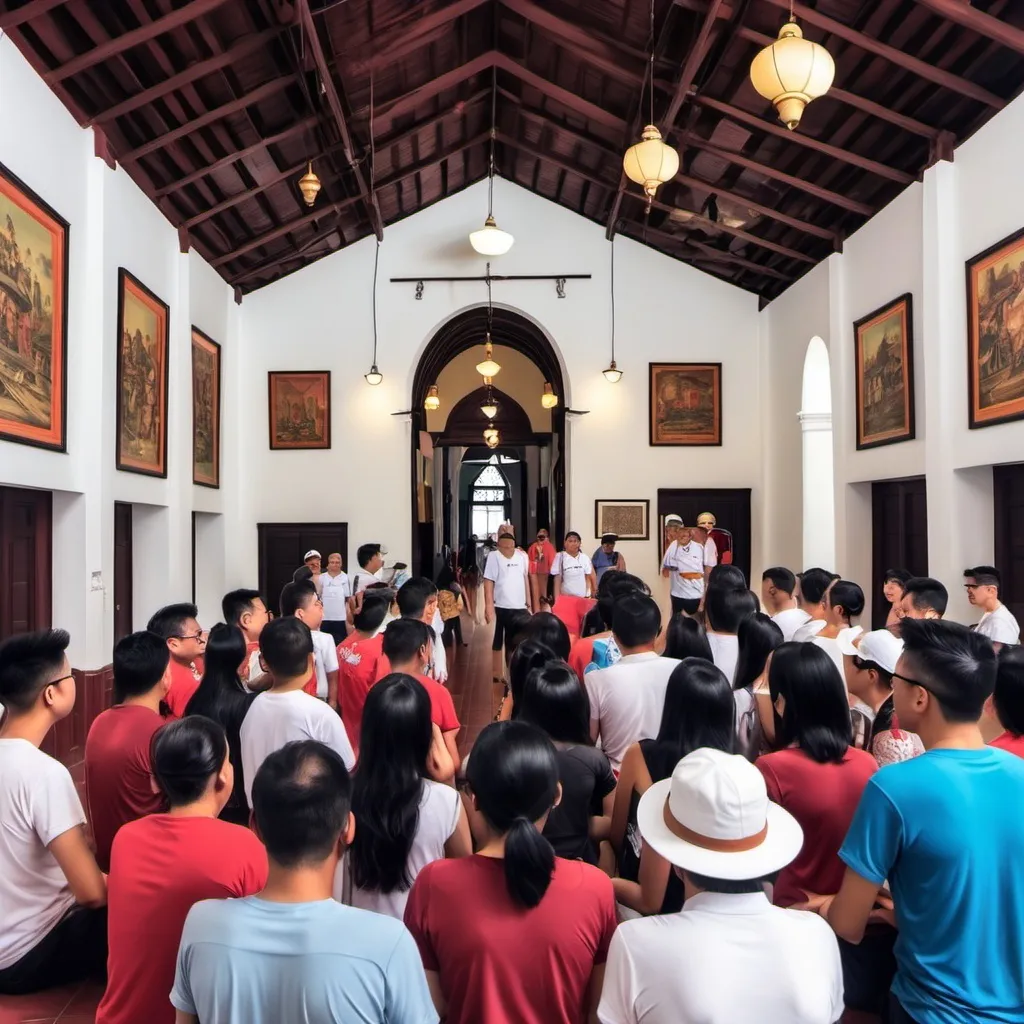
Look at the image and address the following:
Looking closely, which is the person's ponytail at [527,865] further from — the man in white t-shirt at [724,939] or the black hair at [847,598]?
the black hair at [847,598]

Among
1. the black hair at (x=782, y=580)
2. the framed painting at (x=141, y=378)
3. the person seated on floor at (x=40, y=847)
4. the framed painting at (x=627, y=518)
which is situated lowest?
the person seated on floor at (x=40, y=847)

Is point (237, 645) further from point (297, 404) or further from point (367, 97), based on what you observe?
point (297, 404)

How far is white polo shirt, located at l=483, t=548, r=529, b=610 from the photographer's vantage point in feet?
27.6

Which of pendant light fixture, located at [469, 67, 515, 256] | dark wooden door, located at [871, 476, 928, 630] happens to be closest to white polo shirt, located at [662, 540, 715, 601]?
dark wooden door, located at [871, 476, 928, 630]

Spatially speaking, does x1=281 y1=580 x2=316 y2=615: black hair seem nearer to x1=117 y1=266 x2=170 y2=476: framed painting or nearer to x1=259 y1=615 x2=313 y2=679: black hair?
x1=259 y1=615 x2=313 y2=679: black hair

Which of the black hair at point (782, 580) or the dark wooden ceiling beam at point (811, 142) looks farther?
the dark wooden ceiling beam at point (811, 142)

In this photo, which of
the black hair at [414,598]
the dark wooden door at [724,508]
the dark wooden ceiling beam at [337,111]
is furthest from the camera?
the dark wooden door at [724,508]

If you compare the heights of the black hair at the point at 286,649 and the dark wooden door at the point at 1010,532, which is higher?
the dark wooden door at the point at 1010,532

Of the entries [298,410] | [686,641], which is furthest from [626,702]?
[298,410]

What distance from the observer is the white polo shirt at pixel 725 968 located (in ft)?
5.26

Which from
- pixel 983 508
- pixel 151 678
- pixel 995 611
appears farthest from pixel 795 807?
pixel 983 508

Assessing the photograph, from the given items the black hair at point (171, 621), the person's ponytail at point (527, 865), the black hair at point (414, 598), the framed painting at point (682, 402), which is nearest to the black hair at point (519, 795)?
the person's ponytail at point (527, 865)

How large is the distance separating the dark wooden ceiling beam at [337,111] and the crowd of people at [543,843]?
533 cm

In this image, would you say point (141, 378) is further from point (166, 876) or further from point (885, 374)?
point (885, 374)
